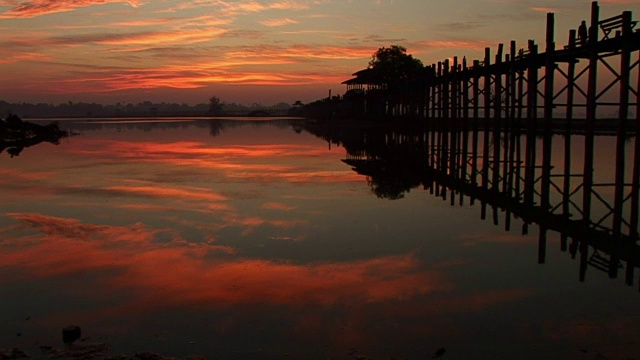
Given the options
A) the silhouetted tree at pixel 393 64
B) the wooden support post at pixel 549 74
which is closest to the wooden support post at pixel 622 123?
the wooden support post at pixel 549 74

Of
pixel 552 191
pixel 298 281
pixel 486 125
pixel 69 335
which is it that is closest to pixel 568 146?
pixel 552 191

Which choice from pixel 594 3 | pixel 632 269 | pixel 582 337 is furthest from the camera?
pixel 594 3

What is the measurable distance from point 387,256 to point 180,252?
419cm

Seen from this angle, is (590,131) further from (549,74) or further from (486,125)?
(486,125)

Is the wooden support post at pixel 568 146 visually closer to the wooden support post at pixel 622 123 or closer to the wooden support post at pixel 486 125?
the wooden support post at pixel 622 123

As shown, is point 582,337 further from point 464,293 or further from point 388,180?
point 388,180

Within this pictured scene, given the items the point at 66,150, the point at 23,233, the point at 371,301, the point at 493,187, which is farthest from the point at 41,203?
the point at 66,150

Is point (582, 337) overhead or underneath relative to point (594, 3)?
underneath

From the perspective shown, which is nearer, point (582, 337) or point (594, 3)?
point (582, 337)

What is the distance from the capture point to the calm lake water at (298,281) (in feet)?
25.1

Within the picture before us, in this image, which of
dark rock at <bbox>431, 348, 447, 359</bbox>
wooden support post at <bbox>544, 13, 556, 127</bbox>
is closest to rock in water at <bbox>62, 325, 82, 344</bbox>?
dark rock at <bbox>431, 348, 447, 359</bbox>

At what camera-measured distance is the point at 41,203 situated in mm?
18312

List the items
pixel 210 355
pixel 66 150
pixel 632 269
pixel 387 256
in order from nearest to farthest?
pixel 210 355, pixel 632 269, pixel 387 256, pixel 66 150

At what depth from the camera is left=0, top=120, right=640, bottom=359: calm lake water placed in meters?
7.66
